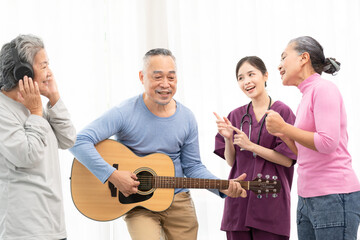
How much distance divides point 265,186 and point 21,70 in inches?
54.3

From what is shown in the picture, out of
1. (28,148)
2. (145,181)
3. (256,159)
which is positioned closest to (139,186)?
(145,181)

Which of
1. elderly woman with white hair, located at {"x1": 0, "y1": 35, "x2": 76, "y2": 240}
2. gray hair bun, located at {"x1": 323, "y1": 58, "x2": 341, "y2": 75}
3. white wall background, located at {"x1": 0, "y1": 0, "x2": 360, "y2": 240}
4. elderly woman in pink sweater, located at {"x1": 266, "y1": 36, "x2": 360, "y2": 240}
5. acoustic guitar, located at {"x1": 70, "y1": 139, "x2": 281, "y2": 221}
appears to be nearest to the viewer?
elderly woman with white hair, located at {"x1": 0, "y1": 35, "x2": 76, "y2": 240}

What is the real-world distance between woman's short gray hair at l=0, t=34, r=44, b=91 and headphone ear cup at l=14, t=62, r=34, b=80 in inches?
0.8

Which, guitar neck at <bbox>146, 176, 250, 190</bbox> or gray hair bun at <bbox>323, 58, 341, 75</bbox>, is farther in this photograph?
guitar neck at <bbox>146, 176, 250, 190</bbox>

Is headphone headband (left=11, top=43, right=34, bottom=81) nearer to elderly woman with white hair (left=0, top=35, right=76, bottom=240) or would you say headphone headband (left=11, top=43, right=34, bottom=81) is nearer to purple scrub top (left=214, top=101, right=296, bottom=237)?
elderly woman with white hair (left=0, top=35, right=76, bottom=240)

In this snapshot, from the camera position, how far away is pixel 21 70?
1686 millimetres

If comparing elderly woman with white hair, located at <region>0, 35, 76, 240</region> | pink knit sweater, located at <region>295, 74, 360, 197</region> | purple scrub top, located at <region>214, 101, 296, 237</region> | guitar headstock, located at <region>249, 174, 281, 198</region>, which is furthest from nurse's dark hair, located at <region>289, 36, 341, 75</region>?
elderly woman with white hair, located at <region>0, 35, 76, 240</region>

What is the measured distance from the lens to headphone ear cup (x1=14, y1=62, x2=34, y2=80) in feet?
5.51

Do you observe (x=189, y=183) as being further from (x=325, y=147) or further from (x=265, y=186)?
(x=325, y=147)

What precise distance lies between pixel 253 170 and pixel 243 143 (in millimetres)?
189

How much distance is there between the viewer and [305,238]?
2.09 meters

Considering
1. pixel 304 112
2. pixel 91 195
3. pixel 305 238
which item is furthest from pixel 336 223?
pixel 91 195

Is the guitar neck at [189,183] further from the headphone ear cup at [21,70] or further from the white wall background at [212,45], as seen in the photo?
the white wall background at [212,45]

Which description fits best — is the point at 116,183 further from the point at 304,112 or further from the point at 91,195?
the point at 304,112
